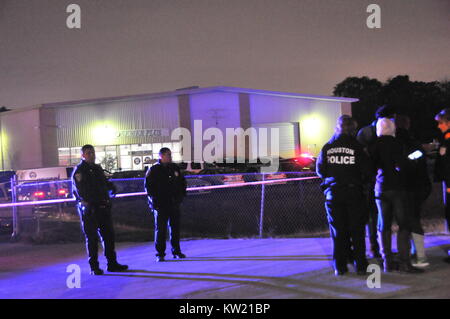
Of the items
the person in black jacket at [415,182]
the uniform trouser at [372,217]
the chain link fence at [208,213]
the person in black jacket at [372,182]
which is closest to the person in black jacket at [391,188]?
the person in black jacket at [415,182]

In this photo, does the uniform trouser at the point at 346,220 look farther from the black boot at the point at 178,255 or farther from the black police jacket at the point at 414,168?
the black boot at the point at 178,255

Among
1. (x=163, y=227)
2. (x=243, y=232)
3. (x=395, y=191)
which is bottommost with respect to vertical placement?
(x=243, y=232)

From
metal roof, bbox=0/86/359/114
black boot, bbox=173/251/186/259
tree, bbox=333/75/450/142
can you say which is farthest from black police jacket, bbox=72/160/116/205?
tree, bbox=333/75/450/142

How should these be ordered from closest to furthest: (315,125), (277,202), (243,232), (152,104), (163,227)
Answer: (163,227)
(243,232)
(277,202)
(152,104)
(315,125)

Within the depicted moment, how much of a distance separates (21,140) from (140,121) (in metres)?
11.5

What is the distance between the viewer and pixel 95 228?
7.30 metres

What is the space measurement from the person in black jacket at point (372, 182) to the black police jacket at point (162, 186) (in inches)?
116

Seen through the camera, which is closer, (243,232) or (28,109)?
(243,232)

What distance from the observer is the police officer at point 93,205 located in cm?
716

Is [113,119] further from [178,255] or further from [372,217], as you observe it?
[372,217]
